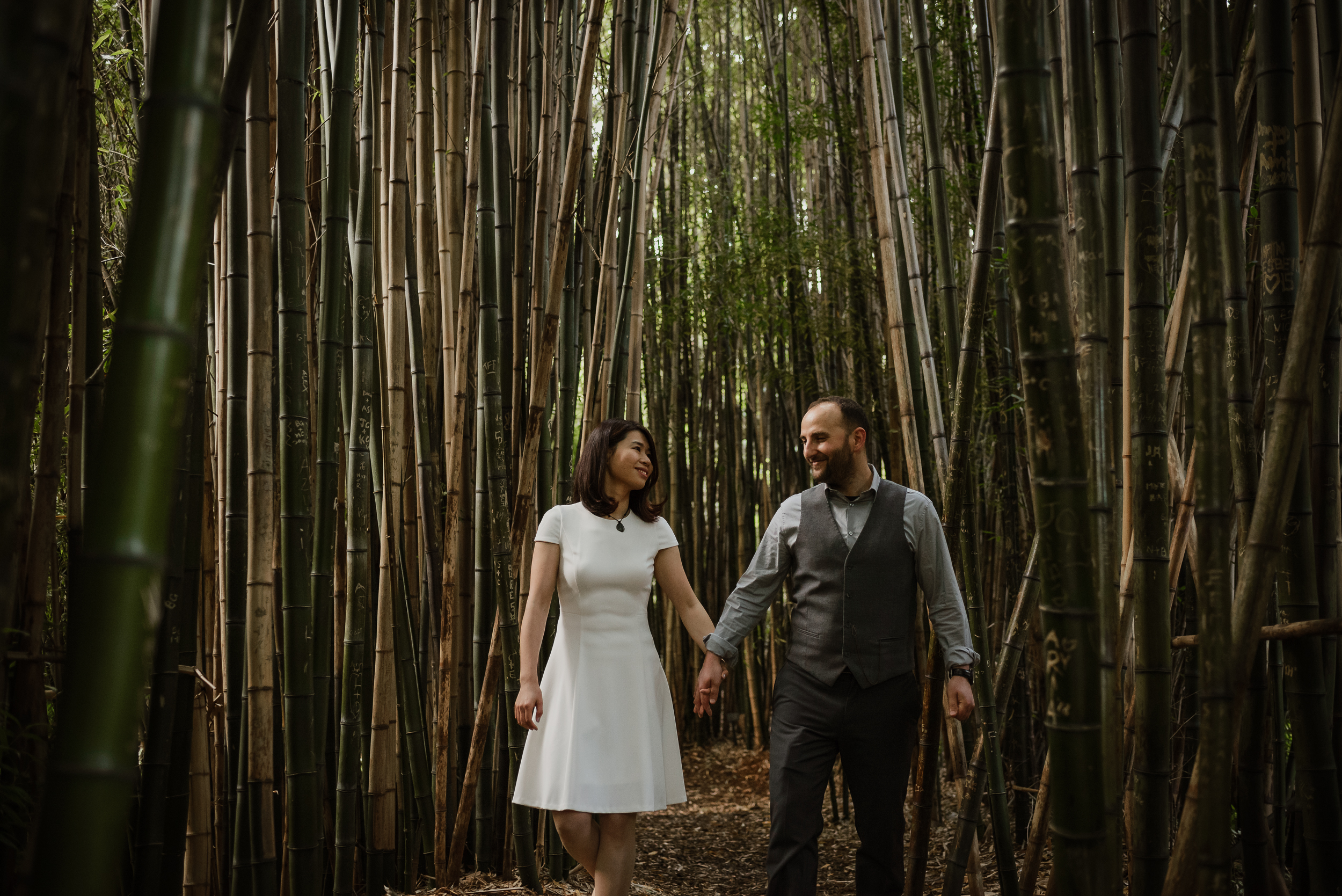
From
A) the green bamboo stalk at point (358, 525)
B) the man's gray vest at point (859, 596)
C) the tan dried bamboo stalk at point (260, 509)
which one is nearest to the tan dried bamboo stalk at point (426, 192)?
the green bamboo stalk at point (358, 525)

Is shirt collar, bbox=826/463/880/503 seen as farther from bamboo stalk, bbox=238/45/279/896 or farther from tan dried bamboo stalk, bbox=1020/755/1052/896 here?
bamboo stalk, bbox=238/45/279/896

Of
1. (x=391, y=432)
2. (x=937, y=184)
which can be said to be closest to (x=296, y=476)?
(x=391, y=432)

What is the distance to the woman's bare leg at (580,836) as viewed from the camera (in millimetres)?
1948

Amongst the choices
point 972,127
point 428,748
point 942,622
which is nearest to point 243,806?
point 428,748

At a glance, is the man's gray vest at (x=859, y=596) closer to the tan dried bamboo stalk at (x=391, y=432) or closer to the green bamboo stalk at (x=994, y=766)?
the green bamboo stalk at (x=994, y=766)

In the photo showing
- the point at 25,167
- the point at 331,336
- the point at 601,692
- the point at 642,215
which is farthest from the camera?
the point at 642,215

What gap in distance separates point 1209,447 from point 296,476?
1.32m

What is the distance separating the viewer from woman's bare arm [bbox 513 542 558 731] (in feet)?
6.51

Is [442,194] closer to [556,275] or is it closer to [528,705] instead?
[556,275]

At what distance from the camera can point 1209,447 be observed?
39.2 inches

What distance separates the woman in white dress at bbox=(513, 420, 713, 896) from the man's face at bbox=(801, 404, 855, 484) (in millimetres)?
378

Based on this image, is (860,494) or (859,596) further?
(860,494)

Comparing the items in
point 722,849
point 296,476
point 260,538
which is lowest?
point 722,849

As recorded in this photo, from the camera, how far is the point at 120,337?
1.91ft
